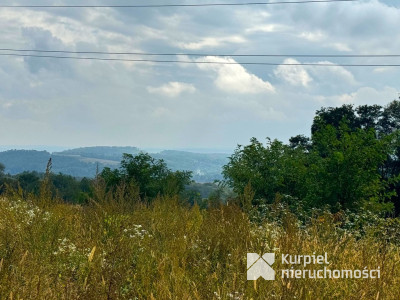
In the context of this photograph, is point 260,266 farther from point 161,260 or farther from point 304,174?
point 304,174

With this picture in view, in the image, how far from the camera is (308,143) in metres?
41.8

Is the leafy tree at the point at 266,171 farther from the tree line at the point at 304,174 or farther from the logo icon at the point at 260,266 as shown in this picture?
the logo icon at the point at 260,266

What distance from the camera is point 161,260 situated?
206 inches

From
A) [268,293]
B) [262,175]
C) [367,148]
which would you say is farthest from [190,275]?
[262,175]

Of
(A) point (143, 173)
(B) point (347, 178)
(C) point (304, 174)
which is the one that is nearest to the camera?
(B) point (347, 178)

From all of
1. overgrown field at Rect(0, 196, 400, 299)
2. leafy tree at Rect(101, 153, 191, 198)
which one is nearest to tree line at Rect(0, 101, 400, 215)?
leafy tree at Rect(101, 153, 191, 198)

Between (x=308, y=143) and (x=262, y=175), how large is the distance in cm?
1840

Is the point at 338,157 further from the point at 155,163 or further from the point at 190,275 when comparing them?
the point at 155,163

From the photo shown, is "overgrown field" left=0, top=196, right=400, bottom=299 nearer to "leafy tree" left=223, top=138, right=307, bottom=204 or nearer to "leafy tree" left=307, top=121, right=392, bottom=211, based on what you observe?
"leafy tree" left=307, top=121, right=392, bottom=211

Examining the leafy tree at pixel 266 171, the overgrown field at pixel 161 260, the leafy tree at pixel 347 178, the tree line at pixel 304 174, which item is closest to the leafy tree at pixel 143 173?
the tree line at pixel 304 174

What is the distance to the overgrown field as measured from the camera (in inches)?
159

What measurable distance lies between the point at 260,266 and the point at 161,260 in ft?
3.92

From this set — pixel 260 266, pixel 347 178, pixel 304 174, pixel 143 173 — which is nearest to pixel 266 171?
pixel 304 174

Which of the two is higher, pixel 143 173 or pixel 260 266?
pixel 260 266
